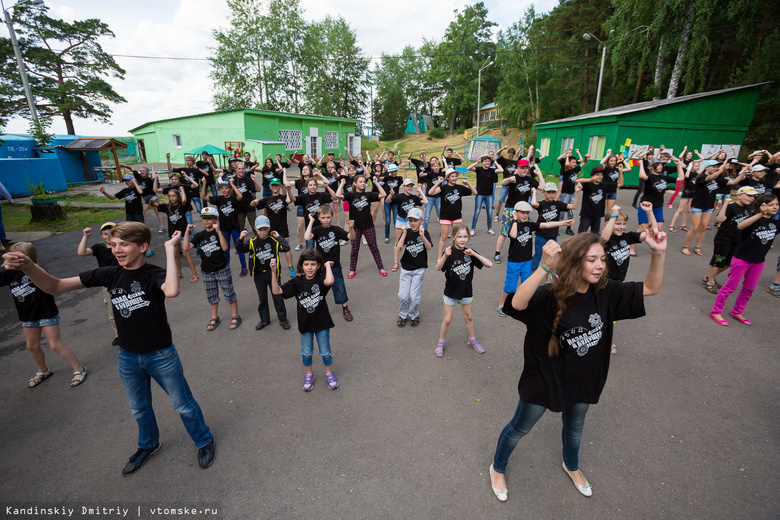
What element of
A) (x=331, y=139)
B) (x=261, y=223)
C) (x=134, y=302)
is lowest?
(x=134, y=302)

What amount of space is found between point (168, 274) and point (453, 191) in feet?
21.6

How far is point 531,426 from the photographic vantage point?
267 centimetres

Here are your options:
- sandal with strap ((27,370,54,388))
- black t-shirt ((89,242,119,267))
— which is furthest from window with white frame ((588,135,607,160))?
sandal with strap ((27,370,54,388))

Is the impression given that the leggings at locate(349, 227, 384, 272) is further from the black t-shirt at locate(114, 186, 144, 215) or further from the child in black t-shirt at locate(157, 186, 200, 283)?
the black t-shirt at locate(114, 186, 144, 215)

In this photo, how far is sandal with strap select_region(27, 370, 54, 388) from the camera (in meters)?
4.38

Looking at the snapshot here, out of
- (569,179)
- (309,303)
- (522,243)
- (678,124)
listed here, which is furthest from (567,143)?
(309,303)

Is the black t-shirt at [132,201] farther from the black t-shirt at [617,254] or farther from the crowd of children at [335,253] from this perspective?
the black t-shirt at [617,254]

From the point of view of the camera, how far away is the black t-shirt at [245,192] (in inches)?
360

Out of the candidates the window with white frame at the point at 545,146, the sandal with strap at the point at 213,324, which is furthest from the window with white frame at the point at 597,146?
the sandal with strap at the point at 213,324

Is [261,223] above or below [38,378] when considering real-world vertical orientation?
above

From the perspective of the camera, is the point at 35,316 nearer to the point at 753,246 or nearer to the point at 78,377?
the point at 78,377

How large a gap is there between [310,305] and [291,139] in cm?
3182

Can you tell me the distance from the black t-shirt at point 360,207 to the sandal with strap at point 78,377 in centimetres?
504

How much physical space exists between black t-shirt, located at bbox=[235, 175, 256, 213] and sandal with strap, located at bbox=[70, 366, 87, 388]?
526 cm
